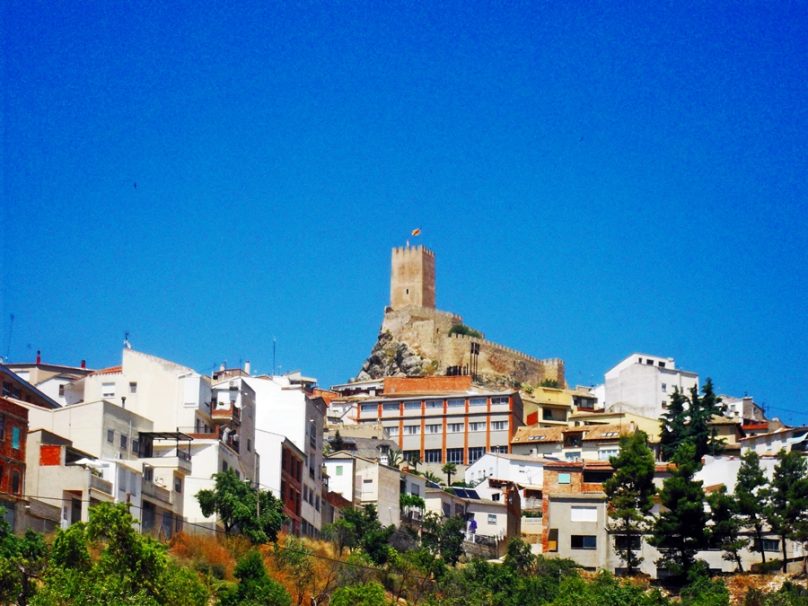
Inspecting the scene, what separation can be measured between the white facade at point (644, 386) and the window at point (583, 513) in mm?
46930

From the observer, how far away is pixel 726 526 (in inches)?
2876

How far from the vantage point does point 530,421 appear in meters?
130

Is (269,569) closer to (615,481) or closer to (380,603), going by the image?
(380,603)

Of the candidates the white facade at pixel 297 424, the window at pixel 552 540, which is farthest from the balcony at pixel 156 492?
the window at pixel 552 540

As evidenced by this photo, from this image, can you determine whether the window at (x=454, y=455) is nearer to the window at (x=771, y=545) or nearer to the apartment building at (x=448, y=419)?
the apartment building at (x=448, y=419)

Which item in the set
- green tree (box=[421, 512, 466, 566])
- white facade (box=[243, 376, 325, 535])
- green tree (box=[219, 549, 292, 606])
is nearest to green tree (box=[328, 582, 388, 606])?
green tree (box=[219, 549, 292, 606])

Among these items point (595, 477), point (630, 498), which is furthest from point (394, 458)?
point (630, 498)

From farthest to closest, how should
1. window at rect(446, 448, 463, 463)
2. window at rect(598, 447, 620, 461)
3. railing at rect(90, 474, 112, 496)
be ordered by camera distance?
window at rect(446, 448, 463, 463), window at rect(598, 447, 620, 461), railing at rect(90, 474, 112, 496)

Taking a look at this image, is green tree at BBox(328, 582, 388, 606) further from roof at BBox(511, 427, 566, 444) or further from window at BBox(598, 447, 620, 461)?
roof at BBox(511, 427, 566, 444)

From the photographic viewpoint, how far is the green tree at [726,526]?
240ft

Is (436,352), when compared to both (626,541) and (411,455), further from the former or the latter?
(626,541)

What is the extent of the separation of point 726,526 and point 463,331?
91.2 metres

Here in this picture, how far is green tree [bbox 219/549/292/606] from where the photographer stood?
182 feet

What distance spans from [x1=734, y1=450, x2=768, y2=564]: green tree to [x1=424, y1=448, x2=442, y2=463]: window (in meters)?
49.1
